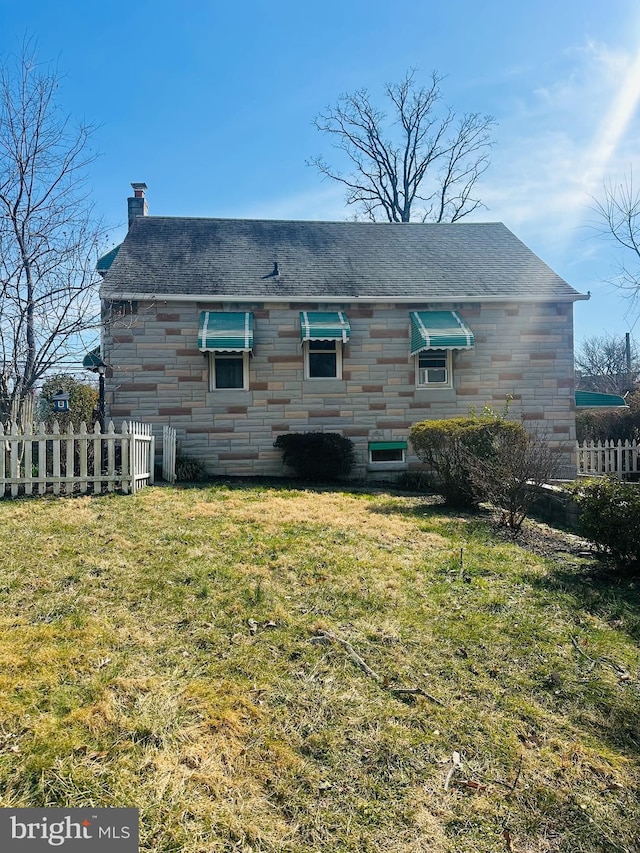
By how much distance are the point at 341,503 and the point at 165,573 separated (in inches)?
171

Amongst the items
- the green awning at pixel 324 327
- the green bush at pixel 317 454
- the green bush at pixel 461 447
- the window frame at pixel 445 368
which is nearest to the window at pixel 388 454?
the green bush at pixel 317 454

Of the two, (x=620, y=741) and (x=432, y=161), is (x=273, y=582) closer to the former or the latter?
(x=620, y=741)

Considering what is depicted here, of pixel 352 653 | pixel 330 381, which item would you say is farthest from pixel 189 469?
pixel 352 653

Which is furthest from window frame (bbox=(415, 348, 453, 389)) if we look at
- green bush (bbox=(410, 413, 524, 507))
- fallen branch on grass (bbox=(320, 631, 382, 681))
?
fallen branch on grass (bbox=(320, 631, 382, 681))

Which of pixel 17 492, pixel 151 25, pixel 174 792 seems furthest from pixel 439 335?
pixel 174 792

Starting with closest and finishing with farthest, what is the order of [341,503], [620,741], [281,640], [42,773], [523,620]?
[42,773], [620,741], [281,640], [523,620], [341,503]

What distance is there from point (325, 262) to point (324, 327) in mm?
3004

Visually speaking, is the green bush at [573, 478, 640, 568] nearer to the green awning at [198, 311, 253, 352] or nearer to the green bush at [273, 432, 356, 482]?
the green bush at [273, 432, 356, 482]

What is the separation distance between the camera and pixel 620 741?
2879 millimetres

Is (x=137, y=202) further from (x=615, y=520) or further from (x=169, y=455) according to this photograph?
(x=615, y=520)

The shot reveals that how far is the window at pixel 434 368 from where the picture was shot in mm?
13383

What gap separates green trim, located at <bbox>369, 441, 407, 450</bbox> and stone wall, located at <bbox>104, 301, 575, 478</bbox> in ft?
0.38

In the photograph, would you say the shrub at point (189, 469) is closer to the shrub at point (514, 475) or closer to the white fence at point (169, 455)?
the white fence at point (169, 455)

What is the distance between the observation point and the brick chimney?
54.0 ft
